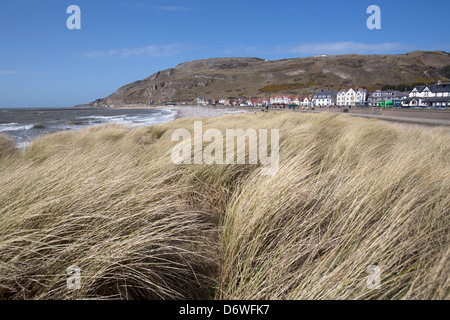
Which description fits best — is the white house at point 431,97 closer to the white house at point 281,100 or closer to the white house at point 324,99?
the white house at point 324,99

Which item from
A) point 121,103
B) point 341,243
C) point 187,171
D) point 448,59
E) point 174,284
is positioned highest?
point 448,59

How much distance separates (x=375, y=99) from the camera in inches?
3056

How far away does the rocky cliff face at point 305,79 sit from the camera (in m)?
103

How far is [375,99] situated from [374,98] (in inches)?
22.8

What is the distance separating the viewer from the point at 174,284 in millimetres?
1445

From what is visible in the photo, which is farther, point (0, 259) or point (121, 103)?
point (121, 103)

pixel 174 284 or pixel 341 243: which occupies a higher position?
pixel 341 243

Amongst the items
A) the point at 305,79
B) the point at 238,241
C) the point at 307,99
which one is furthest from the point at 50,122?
the point at 305,79

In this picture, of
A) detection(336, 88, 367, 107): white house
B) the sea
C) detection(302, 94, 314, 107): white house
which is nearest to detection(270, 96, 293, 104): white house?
detection(302, 94, 314, 107): white house

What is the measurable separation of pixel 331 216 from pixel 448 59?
170 m

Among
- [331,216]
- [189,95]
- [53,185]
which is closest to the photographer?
[331,216]
